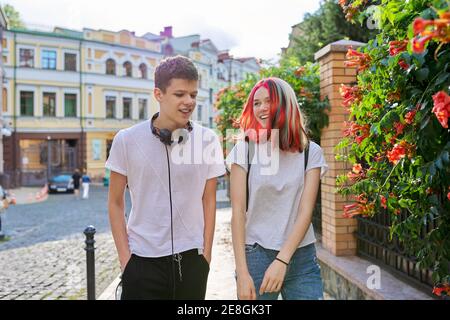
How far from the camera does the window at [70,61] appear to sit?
35.4 m

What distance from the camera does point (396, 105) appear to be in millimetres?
2062

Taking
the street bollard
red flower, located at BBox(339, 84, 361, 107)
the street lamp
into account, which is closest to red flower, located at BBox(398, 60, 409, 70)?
red flower, located at BBox(339, 84, 361, 107)

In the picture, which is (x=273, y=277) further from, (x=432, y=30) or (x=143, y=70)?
(x=143, y=70)

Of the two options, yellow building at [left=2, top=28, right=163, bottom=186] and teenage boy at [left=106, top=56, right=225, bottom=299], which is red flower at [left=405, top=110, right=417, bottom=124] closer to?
teenage boy at [left=106, top=56, right=225, bottom=299]

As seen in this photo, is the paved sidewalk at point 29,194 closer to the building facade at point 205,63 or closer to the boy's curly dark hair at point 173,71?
the building facade at point 205,63

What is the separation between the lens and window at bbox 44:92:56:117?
1377 inches

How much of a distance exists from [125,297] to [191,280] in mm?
363

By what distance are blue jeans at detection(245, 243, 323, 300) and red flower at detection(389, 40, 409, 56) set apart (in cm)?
110

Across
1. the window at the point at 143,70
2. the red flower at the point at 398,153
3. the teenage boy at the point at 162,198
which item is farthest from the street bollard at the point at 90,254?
the window at the point at 143,70

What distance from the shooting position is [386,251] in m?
4.96

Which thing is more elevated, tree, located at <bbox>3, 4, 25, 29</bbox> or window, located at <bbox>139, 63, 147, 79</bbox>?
tree, located at <bbox>3, 4, 25, 29</bbox>

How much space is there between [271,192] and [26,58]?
35166 mm
